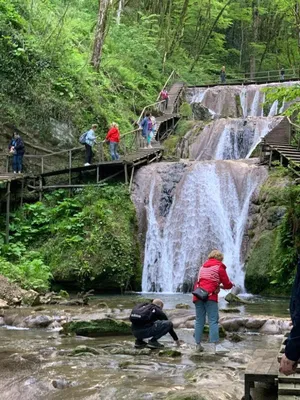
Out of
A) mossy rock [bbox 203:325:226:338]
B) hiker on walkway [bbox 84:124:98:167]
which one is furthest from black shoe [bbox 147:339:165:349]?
hiker on walkway [bbox 84:124:98:167]

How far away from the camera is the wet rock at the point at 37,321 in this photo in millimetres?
11867

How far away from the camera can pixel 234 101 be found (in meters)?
35.2

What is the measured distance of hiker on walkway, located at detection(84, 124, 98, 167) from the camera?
21344 millimetres

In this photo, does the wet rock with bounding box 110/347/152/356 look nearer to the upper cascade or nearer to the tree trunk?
the tree trunk

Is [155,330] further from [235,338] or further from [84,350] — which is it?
[235,338]

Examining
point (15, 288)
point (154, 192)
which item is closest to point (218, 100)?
point (154, 192)

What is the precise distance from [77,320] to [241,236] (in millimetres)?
9590

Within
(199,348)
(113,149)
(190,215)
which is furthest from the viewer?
(113,149)

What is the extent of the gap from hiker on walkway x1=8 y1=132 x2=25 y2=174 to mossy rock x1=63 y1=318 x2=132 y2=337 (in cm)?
1097

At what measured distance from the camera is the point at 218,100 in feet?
117

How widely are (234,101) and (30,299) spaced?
23.7m

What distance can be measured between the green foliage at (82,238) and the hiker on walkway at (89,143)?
140cm

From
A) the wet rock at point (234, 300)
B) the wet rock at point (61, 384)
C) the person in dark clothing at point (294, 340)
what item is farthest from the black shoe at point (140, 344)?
the wet rock at point (234, 300)

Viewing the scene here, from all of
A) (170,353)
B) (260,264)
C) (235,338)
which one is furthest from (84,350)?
(260,264)
